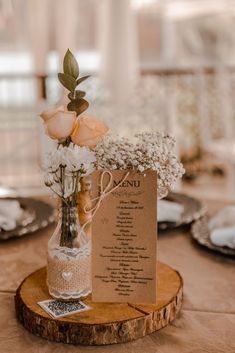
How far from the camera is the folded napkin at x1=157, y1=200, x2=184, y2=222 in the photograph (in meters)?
1.50

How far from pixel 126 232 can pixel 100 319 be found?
0.16 meters

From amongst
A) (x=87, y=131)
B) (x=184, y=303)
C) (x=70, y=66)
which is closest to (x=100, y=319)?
(x=184, y=303)

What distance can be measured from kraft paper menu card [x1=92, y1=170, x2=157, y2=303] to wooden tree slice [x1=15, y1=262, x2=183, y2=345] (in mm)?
35

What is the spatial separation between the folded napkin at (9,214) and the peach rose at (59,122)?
1.98 feet

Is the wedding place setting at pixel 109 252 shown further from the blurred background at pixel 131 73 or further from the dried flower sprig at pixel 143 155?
the blurred background at pixel 131 73

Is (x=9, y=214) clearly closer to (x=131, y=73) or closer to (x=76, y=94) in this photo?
(x=76, y=94)

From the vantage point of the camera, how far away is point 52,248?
39.6 inches

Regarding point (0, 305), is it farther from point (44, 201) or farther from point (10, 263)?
point (44, 201)

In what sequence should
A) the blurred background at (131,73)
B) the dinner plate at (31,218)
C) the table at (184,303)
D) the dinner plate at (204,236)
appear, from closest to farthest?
1. the table at (184,303)
2. the dinner plate at (204,236)
3. the dinner plate at (31,218)
4. the blurred background at (131,73)

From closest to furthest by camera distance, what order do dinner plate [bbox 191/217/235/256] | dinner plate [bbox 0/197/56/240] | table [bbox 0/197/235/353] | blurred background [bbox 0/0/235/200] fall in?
table [bbox 0/197/235/353] → dinner plate [bbox 191/217/235/256] → dinner plate [bbox 0/197/56/240] → blurred background [bbox 0/0/235/200]

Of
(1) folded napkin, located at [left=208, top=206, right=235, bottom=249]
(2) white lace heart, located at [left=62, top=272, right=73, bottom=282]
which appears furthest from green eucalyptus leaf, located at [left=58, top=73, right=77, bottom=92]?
(1) folded napkin, located at [left=208, top=206, right=235, bottom=249]

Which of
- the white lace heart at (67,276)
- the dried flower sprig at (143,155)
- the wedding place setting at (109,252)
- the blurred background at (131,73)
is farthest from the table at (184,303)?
the blurred background at (131,73)

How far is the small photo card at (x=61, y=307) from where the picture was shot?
37.8 inches

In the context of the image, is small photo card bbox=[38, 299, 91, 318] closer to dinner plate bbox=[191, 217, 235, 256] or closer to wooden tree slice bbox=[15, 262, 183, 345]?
wooden tree slice bbox=[15, 262, 183, 345]
